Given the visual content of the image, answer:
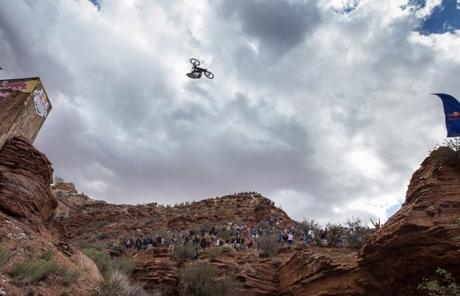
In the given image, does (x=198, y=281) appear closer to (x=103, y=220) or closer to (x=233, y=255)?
(x=233, y=255)

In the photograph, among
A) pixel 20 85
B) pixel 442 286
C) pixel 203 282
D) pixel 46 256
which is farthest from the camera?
pixel 203 282

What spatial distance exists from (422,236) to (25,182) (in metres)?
14.2

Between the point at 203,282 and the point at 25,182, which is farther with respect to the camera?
the point at 203,282

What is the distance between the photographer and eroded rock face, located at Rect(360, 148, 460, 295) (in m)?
11.2

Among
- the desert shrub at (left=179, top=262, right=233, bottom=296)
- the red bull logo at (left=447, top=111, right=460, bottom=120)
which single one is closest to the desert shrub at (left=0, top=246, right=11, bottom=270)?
the desert shrub at (left=179, top=262, right=233, bottom=296)

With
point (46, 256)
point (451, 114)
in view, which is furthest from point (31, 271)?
point (451, 114)

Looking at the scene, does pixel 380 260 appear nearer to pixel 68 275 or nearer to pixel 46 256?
pixel 68 275

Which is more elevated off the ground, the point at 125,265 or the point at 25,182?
the point at 25,182

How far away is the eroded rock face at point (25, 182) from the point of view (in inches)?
503

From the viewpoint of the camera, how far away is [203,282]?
17.4m

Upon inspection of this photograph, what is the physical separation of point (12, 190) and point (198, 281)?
355 inches

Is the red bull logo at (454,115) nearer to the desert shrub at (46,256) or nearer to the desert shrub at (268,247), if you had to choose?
the desert shrub at (268,247)

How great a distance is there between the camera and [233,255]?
21000 millimetres

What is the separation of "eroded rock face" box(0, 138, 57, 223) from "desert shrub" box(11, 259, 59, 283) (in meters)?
3.53
